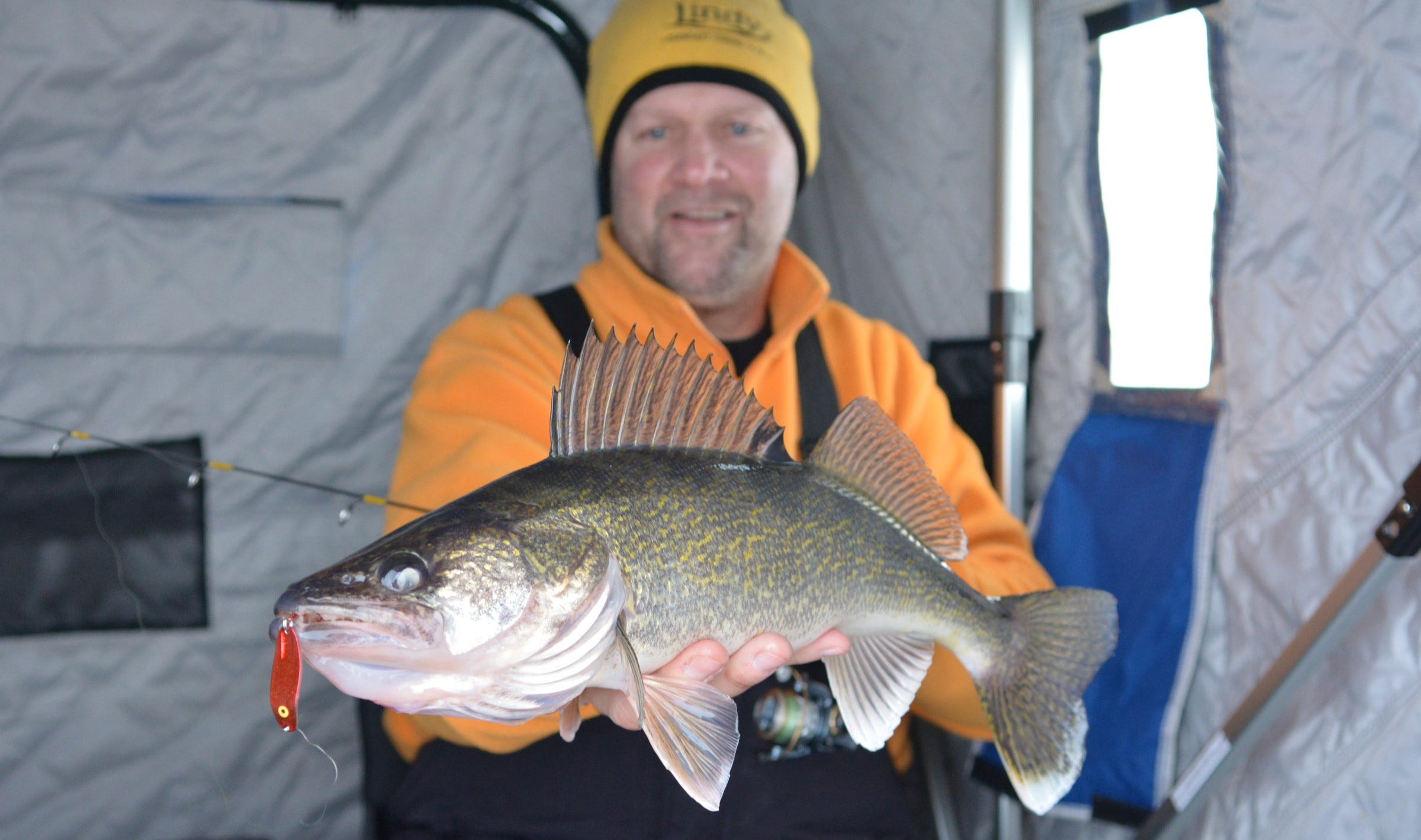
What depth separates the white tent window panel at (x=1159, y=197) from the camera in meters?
1.83

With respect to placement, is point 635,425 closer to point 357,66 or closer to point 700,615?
point 700,615

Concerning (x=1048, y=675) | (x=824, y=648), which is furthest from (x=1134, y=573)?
(x=824, y=648)

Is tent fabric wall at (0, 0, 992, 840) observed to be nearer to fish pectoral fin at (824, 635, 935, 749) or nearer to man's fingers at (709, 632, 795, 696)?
fish pectoral fin at (824, 635, 935, 749)

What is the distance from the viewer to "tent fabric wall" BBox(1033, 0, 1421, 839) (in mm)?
1488

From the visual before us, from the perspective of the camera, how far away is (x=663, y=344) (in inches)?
82.9

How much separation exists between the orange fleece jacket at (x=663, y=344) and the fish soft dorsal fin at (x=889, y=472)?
443mm

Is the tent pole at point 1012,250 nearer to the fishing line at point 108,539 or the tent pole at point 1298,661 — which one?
the tent pole at point 1298,661

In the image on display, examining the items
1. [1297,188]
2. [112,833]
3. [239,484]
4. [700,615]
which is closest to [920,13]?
[1297,188]

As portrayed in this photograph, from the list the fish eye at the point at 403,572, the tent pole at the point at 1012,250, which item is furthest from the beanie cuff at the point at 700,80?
the fish eye at the point at 403,572

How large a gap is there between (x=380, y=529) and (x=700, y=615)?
5.80ft

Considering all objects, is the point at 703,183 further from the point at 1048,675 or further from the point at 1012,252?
the point at 1048,675

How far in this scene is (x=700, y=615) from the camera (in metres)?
1.07

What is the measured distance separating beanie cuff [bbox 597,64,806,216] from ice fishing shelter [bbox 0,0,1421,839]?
0.41 metres

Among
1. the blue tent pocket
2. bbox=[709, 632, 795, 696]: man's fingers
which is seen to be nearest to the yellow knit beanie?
the blue tent pocket
